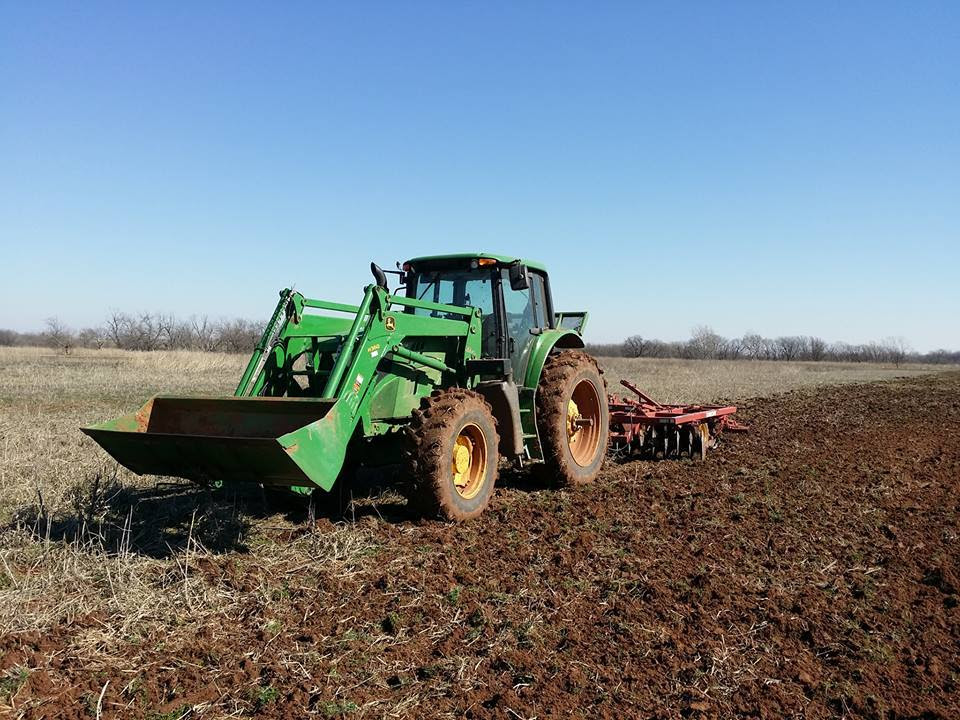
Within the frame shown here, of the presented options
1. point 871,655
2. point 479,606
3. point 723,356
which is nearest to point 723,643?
point 871,655

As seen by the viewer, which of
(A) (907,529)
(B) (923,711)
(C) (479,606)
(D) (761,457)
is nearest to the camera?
(B) (923,711)

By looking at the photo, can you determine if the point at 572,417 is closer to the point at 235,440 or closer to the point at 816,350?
the point at 235,440

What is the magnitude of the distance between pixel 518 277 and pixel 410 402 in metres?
1.59

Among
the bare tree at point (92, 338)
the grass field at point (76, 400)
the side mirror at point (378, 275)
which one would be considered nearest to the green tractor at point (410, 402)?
the side mirror at point (378, 275)

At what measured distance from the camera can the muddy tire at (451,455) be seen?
5.73 meters

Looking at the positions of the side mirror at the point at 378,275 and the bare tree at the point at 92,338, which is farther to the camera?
the bare tree at the point at 92,338

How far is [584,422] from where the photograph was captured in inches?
330

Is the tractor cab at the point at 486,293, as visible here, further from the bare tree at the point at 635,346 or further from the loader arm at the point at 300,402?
the bare tree at the point at 635,346

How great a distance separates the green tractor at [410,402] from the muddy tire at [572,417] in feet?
0.05

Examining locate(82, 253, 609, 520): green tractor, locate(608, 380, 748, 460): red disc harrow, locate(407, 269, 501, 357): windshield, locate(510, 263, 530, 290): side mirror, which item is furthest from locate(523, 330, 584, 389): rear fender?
locate(608, 380, 748, 460): red disc harrow

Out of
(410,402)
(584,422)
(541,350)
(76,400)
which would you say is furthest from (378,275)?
(76,400)

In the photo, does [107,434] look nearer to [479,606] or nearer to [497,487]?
[479,606]

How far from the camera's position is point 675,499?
23.8ft

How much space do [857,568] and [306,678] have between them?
3873mm
